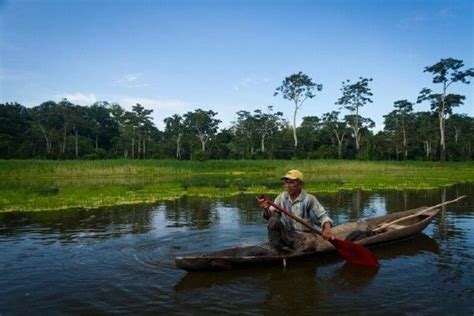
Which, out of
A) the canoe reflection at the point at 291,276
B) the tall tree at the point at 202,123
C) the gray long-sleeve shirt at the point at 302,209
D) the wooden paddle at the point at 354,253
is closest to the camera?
the canoe reflection at the point at 291,276

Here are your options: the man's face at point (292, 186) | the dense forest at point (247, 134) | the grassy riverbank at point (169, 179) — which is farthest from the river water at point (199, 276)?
the dense forest at point (247, 134)

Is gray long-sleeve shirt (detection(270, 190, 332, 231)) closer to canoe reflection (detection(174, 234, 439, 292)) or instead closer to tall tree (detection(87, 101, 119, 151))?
canoe reflection (detection(174, 234, 439, 292))

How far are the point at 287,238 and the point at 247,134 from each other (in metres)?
60.9

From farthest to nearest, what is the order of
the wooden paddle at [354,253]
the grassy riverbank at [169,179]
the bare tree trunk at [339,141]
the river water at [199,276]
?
the bare tree trunk at [339,141] < the grassy riverbank at [169,179] < the wooden paddle at [354,253] < the river water at [199,276]

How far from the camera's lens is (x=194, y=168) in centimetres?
3638

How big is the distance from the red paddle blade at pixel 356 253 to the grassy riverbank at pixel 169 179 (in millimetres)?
9483

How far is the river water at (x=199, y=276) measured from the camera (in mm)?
5051

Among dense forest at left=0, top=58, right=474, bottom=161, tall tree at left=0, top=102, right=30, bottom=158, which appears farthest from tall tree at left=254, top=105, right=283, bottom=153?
tall tree at left=0, top=102, right=30, bottom=158

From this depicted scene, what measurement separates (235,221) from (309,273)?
15.8ft

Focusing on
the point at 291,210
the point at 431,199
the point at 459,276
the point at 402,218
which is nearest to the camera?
the point at 459,276

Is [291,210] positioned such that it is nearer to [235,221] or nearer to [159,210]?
[235,221]

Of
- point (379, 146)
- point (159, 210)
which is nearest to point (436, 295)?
point (159, 210)

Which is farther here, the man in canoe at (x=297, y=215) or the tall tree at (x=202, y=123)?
the tall tree at (x=202, y=123)

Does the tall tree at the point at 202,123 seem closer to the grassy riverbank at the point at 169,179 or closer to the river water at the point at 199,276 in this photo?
the grassy riverbank at the point at 169,179
